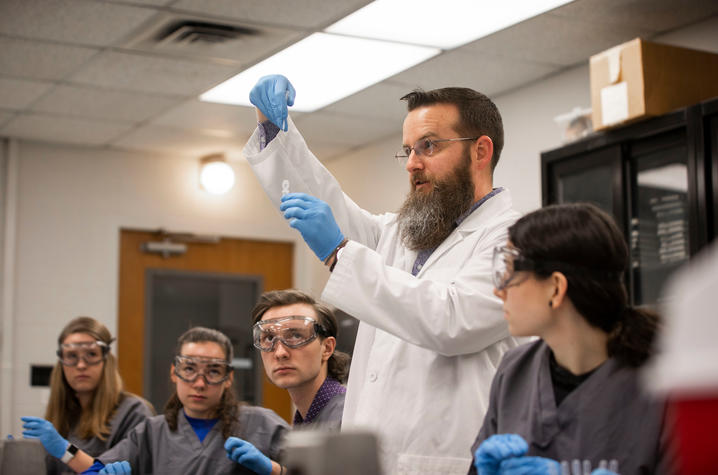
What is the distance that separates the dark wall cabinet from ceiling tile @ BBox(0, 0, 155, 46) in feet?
6.28

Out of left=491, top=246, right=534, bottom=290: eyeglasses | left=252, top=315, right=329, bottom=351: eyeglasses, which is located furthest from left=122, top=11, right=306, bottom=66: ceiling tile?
left=491, top=246, right=534, bottom=290: eyeglasses

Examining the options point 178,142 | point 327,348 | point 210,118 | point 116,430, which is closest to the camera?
point 327,348

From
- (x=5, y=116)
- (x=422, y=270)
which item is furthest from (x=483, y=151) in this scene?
(x=5, y=116)

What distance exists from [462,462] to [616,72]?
7.16 feet

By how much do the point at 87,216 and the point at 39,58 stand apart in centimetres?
179

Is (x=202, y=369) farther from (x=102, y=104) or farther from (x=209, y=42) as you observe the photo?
(x=102, y=104)

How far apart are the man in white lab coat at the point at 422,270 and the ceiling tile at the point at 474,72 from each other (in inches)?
79.3

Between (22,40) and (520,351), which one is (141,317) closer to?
(22,40)

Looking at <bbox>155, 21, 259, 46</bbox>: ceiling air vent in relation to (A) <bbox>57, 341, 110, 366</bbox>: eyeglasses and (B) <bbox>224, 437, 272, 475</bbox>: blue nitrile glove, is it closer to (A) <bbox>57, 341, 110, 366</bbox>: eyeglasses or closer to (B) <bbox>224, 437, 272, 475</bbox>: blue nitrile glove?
(A) <bbox>57, 341, 110, 366</bbox>: eyeglasses

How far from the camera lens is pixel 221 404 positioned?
293cm

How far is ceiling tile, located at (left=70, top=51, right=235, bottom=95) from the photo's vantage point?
4078mm

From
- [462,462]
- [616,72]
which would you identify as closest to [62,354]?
[462,462]

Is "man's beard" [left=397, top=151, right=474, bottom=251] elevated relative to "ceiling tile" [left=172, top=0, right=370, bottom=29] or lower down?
lower down

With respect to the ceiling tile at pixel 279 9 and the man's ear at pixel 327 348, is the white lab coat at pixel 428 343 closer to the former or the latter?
the man's ear at pixel 327 348
